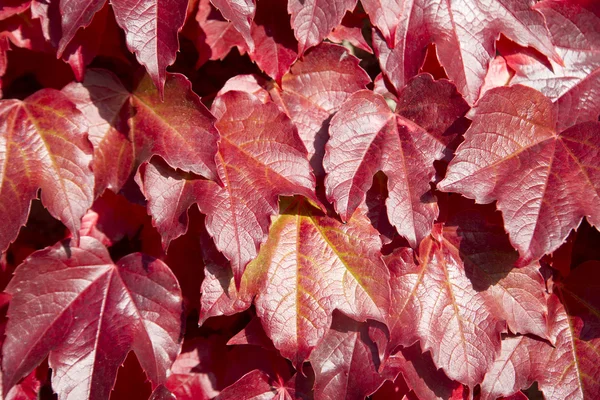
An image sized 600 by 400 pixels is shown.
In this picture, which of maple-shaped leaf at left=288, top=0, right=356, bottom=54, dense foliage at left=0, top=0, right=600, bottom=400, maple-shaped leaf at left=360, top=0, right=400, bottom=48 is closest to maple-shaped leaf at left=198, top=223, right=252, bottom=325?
dense foliage at left=0, top=0, right=600, bottom=400

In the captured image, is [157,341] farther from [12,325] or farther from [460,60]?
[460,60]

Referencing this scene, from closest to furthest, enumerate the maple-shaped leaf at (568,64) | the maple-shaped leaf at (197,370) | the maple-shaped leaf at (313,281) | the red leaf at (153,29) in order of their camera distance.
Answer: the red leaf at (153,29) < the maple-shaped leaf at (313,281) < the maple-shaped leaf at (568,64) < the maple-shaped leaf at (197,370)

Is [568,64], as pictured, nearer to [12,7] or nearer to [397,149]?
[397,149]

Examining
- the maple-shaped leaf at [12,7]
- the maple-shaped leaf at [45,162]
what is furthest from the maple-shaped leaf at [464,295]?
the maple-shaped leaf at [12,7]

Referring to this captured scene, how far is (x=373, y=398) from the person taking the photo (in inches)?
59.4

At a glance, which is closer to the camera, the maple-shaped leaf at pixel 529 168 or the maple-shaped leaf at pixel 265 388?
the maple-shaped leaf at pixel 529 168

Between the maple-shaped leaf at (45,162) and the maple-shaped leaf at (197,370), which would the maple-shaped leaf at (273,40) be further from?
the maple-shaped leaf at (197,370)

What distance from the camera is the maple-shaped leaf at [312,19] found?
3.84 ft

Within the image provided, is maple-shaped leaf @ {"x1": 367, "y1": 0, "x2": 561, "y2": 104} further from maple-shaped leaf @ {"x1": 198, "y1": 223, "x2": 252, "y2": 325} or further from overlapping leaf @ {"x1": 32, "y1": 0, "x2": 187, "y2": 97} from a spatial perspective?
maple-shaped leaf @ {"x1": 198, "y1": 223, "x2": 252, "y2": 325}

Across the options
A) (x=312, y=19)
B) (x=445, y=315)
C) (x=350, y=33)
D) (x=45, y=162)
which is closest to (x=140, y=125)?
(x=45, y=162)

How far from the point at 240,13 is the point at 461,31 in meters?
0.50

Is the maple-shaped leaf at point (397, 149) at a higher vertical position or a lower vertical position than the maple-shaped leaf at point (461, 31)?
lower

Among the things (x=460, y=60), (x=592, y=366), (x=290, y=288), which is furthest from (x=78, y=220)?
(x=592, y=366)

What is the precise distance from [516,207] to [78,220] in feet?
3.03
